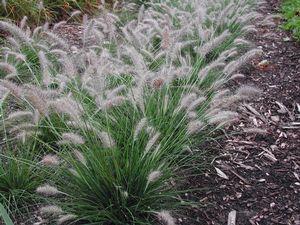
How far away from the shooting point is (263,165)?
3.52 meters

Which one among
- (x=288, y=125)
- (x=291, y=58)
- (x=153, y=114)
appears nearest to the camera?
(x=153, y=114)

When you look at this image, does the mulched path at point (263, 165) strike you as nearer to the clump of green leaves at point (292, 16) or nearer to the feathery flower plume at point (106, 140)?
the feathery flower plume at point (106, 140)

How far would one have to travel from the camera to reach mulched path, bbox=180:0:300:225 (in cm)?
302

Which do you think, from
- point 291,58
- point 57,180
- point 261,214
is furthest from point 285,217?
point 291,58

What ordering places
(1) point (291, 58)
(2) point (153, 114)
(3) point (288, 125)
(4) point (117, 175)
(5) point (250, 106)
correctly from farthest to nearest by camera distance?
1. (1) point (291, 58)
2. (5) point (250, 106)
3. (3) point (288, 125)
4. (2) point (153, 114)
5. (4) point (117, 175)

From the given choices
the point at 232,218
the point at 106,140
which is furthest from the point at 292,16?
the point at 106,140

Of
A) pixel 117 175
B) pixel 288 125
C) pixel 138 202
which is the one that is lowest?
pixel 288 125

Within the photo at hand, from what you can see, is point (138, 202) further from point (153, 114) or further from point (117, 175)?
point (153, 114)

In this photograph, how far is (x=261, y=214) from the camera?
9.87 ft

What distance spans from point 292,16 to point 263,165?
11.7 ft

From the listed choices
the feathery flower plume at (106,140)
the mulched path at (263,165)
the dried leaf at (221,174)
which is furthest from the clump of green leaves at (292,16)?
the feathery flower plume at (106,140)

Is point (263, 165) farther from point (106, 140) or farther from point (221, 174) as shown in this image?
point (106, 140)

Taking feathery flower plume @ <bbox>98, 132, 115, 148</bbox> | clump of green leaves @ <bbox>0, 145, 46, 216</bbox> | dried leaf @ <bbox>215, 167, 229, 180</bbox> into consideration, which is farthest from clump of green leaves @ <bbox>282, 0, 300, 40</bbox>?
clump of green leaves @ <bbox>0, 145, 46, 216</bbox>

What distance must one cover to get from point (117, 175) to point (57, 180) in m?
0.47
